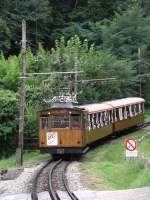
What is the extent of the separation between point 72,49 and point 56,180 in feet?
108

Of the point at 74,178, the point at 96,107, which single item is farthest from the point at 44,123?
the point at 74,178

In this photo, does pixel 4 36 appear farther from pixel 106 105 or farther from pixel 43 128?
pixel 43 128

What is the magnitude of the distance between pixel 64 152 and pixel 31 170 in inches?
179

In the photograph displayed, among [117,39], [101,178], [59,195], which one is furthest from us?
[117,39]

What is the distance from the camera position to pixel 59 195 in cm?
2195

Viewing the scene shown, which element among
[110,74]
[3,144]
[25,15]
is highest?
[25,15]

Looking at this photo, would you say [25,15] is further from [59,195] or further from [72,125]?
[59,195]

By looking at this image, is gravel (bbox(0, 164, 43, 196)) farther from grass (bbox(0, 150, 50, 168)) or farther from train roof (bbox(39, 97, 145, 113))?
train roof (bbox(39, 97, 145, 113))

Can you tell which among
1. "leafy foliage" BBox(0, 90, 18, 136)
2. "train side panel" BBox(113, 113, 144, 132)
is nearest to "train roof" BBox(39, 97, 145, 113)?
"train side panel" BBox(113, 113, 144, 132)

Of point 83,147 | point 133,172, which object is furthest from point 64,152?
point 133,172

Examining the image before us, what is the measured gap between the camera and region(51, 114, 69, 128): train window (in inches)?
1387

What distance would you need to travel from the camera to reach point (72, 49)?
5822 centimetres

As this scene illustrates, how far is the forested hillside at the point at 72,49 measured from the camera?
47.9 meters

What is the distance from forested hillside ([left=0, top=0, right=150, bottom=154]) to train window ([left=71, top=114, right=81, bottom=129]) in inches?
326
